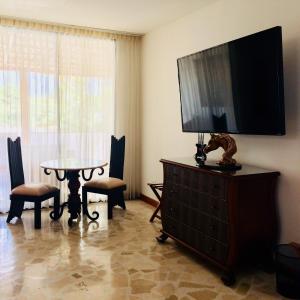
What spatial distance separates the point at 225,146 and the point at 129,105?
264cm

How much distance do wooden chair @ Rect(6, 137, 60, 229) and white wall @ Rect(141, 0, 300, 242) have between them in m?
1.61

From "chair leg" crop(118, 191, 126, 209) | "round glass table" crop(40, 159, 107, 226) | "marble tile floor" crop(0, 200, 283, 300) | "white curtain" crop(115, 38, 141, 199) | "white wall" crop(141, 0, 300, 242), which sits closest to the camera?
"marble tile floor" crop(0, 200, 283, 300)

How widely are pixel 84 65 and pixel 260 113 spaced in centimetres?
304

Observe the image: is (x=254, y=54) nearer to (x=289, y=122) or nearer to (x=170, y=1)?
(x=289, y=122)

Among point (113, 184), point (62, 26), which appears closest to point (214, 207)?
point (113, 184)

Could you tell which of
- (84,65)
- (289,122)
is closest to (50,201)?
(84,65)

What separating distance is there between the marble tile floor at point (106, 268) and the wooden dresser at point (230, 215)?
0.56 ft

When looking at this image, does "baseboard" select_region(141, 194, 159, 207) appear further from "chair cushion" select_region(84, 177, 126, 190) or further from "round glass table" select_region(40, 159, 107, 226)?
"round glass table" select_region(40, 159, 107, 226)

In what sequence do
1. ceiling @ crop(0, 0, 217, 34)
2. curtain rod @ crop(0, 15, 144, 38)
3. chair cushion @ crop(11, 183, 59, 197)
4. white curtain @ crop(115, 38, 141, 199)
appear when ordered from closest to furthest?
ceiling @ crop(0, 0, 217, 34) < chair cushion @ crop(11, 183, 59, 197) < curtain rod @ crop(0, 15, 144, 38) < white curtain @ crop(115, 38, 141, 199)

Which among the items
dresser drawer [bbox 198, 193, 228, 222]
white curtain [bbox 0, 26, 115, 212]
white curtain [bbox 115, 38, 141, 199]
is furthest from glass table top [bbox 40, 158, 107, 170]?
dresser drawer [bbox 198, 193, 228, 222]

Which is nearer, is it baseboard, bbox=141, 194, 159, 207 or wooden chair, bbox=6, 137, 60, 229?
wooden chair, bbox=6, 137, 60, 229

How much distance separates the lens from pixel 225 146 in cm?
309

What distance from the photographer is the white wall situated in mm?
2846

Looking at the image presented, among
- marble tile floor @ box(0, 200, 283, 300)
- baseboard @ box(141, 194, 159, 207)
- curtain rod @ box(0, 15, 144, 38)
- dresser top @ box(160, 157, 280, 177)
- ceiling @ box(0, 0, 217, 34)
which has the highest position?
curtain rod @ box(0, 15, 144, 38)
